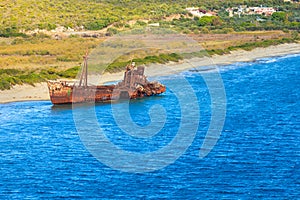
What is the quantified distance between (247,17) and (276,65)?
58071 mm

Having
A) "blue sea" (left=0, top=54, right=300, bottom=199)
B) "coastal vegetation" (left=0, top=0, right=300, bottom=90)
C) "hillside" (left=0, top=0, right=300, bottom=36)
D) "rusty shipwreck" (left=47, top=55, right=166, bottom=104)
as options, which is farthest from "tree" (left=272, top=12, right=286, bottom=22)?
"rusty shipwreck" (left=47, top=55, right=166, bottom=104)

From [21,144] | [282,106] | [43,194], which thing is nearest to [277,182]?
[43,194]

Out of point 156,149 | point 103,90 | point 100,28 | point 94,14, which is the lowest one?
point 156,149

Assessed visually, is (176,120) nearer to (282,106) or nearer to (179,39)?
(282,106)

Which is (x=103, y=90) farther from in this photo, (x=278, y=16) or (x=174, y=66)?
(x=278, y=16)

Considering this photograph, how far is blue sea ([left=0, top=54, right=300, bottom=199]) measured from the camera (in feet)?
109

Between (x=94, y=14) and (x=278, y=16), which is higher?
(x=94, y=14)

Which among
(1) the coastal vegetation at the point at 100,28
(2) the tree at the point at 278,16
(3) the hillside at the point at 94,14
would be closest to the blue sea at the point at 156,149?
(1) the coastal vegetation at the point at 100,28

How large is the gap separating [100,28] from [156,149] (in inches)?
3085

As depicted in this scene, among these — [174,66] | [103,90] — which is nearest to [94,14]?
[174,66]

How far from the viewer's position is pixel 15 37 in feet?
343

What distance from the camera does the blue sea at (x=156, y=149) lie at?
33.2m

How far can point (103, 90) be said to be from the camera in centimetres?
5494

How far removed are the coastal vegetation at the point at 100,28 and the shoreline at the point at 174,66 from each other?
1.17m
